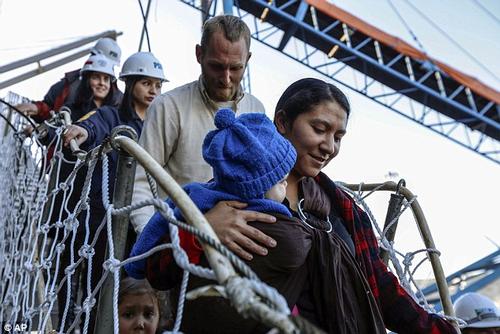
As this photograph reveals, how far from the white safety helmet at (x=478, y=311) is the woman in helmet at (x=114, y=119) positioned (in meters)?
2.10

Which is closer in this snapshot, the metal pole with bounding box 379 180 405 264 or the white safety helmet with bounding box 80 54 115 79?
the metal pole with bounding box 379 180 405 264

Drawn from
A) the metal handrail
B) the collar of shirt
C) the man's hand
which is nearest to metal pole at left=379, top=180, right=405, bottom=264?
the metal handrail

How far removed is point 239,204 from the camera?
1.00 meters

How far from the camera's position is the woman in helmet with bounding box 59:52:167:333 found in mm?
2207

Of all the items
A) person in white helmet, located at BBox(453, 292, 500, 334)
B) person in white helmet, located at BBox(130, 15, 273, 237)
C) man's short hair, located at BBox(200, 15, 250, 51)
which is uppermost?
man's short hair, located at BBox(200, 15, 250, 51)

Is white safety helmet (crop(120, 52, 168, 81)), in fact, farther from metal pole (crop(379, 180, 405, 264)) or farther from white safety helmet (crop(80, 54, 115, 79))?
metal pole (crop(379, 180, 405, 264))

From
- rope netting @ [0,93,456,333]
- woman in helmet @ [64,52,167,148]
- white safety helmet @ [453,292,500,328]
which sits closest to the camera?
rope netting @ [0,93,456,333]

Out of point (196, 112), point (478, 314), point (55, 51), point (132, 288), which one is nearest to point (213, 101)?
point (196, 112)

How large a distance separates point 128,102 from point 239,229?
5.16 feet

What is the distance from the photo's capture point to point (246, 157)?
987 mm

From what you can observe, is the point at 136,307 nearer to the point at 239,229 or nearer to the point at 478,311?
the point at 239,229

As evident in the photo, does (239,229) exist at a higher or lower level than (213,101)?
lower

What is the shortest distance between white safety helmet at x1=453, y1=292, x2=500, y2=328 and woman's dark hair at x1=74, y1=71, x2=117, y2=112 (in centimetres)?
223

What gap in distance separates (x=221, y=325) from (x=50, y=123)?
6.43ft
